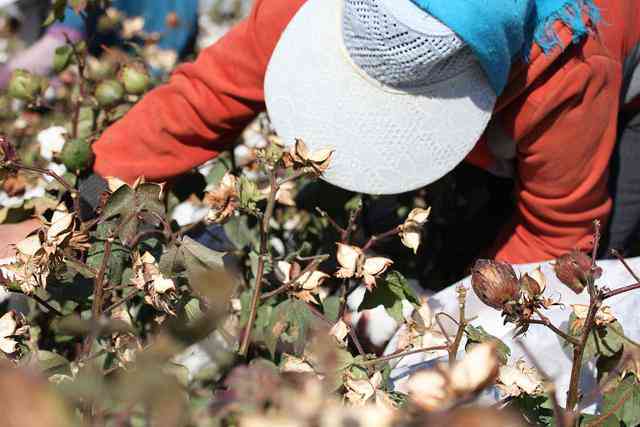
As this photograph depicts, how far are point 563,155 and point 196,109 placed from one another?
429 millimetres

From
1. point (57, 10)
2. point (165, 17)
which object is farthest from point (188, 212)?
point (165, 17)

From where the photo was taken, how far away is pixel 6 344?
700mm

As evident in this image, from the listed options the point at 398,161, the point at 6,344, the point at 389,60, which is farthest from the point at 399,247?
the point at 6,344

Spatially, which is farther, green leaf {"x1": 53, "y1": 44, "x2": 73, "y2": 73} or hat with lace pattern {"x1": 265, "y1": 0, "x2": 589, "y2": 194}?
green leaf {"x1": 53, "y1": 44, "x2": 73, "y2": 73}

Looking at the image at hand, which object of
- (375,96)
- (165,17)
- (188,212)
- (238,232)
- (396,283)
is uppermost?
(375,96)

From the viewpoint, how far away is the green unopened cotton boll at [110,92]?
1145mm

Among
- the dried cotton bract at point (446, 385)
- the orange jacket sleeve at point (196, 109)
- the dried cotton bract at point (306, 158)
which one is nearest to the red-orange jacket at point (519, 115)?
the orange jacket sleeve at point (196, 109)

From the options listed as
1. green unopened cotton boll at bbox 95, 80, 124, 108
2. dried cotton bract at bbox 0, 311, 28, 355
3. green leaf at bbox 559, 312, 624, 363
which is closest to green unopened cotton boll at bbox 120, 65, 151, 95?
green unopened cotton boll at bbox 95, 80, 124, 108

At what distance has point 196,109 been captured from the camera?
110 centimetres

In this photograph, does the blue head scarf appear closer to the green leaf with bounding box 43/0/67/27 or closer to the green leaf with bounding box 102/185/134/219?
the green leaf with bounding box 102/185/134/219

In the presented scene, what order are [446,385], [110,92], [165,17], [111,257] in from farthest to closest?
1. [165,17]
2. [110,92]
3. [111,257]
4. [446,385]

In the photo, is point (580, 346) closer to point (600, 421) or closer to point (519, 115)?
point (600, 421)

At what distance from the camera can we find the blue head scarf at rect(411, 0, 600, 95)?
0.84m

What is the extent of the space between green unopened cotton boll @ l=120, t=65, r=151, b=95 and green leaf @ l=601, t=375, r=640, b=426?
710mm
